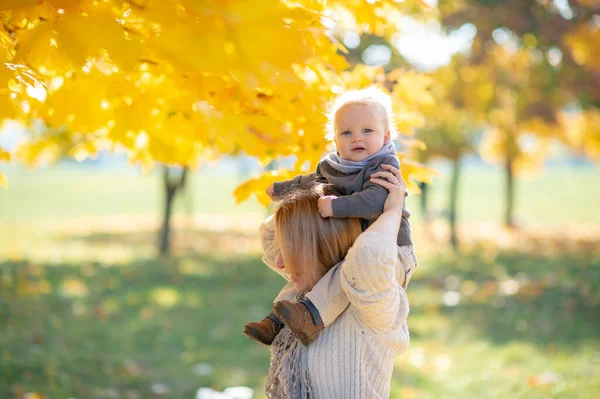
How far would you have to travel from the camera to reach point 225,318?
7.36m

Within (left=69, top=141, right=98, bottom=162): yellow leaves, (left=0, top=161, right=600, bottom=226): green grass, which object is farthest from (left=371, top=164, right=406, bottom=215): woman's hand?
(left=0, top=161, right=600, bottom=226): green grass

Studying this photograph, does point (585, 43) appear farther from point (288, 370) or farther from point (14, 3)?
point (14, 3)

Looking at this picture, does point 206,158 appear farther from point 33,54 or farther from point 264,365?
point 264,365

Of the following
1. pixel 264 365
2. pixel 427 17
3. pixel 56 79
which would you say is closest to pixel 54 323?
pixel 264 365

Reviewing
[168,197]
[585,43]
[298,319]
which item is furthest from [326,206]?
[168,197]

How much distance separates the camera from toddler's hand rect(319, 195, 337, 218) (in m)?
1.81

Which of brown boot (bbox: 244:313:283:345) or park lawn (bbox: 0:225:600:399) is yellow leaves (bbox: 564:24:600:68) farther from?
brown boot (bbox: 244:313:283:345)

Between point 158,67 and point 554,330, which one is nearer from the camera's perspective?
point 158,67

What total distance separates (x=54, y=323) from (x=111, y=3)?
5762 millimetres

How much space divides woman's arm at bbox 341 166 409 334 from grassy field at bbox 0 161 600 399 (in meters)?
3.33

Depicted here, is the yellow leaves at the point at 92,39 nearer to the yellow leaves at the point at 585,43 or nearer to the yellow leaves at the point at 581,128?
the yellow leaves at the point at 585,43

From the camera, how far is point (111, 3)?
1920mm

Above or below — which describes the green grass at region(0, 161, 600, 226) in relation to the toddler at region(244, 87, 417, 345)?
above

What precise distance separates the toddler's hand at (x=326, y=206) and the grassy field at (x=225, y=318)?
3.44 meters
